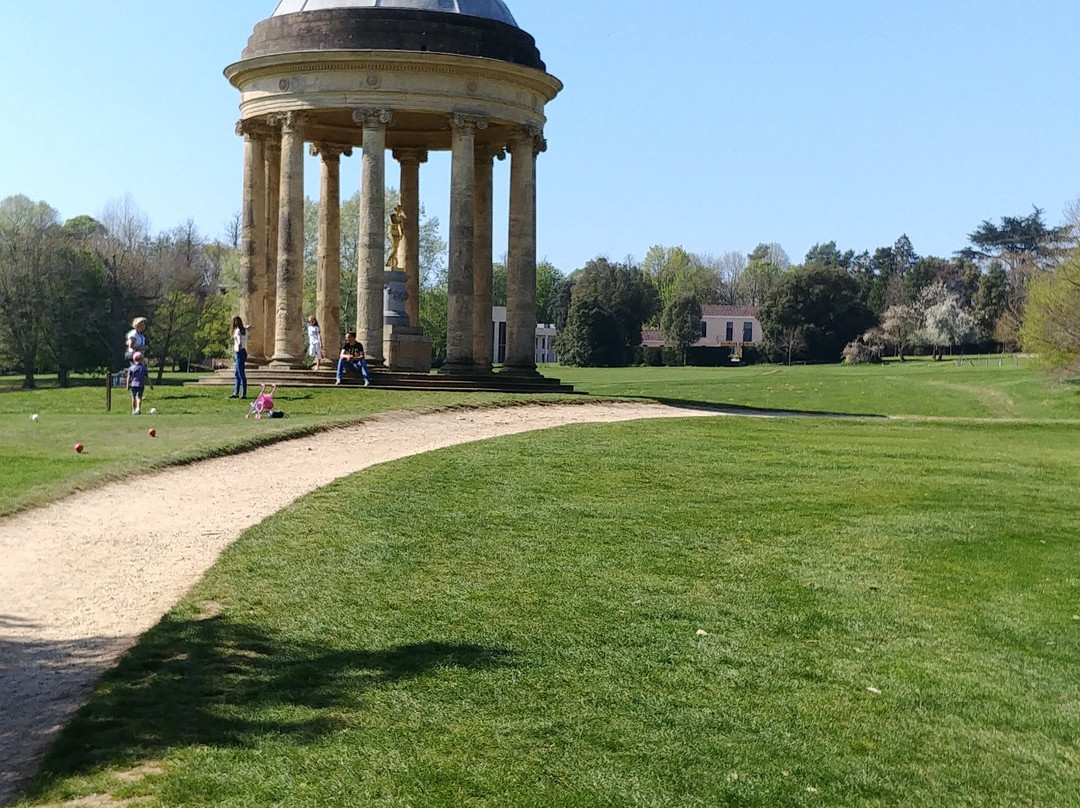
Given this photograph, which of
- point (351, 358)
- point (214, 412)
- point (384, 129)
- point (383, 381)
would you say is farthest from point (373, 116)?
point (214, 412)

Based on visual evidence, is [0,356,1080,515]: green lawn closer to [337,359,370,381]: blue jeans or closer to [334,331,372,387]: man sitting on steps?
[337,359,370,381]: blue jeans

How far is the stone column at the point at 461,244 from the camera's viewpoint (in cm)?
3847

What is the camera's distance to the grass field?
762 cm

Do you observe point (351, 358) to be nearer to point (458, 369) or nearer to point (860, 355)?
point (458, 369)

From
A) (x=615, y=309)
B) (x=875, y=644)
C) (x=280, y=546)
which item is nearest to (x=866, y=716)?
(x=875, y=644)

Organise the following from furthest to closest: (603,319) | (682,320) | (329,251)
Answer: (682,320) < (603,319) < (329,251)

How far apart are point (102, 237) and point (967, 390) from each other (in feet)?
207

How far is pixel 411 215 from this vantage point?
44438 mm

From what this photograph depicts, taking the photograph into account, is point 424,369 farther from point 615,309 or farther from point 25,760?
point 615,309

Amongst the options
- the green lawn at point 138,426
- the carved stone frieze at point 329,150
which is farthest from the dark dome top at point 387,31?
the green lawn at point 138,426

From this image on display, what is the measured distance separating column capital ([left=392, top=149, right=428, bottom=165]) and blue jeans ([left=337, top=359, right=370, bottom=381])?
1185cm

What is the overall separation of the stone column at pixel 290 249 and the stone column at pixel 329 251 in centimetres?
284

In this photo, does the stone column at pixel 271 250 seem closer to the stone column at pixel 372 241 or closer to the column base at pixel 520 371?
the stone column at pixel 372 241

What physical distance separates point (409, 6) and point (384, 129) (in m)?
3.96
